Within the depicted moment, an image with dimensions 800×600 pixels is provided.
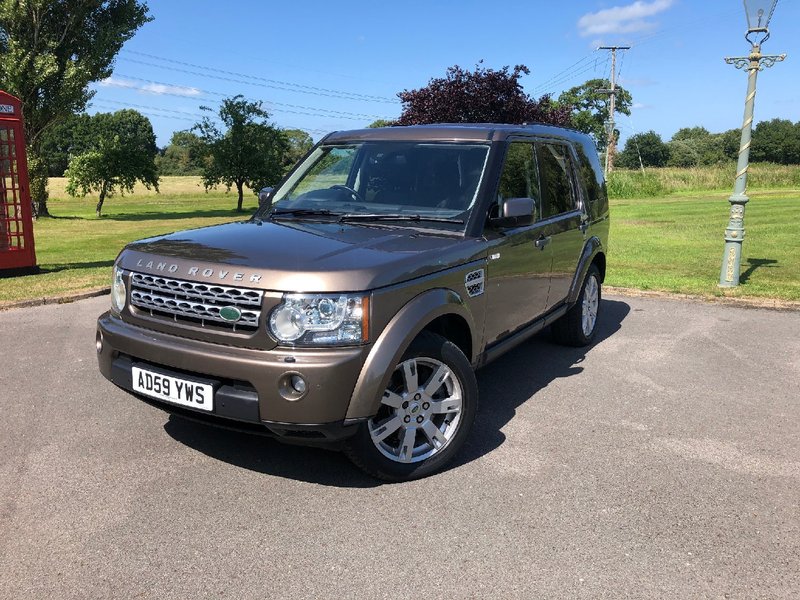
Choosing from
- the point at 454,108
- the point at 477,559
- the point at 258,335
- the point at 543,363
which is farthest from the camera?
the point at 454,108

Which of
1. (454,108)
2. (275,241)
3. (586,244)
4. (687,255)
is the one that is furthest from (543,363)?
(454,108)

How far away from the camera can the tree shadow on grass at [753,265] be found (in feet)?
32.9

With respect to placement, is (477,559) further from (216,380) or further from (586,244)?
(586,244)

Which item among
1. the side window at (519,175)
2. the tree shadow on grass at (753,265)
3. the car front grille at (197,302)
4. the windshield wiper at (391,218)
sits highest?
the side window at (519,175)

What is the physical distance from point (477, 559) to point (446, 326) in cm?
149

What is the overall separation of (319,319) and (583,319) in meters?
3.88

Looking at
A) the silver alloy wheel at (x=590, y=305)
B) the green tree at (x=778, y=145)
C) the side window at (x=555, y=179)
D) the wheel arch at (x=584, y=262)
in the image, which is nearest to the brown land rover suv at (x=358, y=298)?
the side window at (x=555, y=179)

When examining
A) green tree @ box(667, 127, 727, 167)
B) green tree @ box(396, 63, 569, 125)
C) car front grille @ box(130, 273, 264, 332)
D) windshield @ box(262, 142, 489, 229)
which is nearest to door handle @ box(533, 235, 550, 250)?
windshield @ box(262, 142, 489, 229)

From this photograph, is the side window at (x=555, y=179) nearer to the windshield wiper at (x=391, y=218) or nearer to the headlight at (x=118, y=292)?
the windshield wiper at (x=391, y=218)

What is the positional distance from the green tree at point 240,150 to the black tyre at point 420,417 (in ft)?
104

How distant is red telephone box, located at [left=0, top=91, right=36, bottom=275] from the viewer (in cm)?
1017

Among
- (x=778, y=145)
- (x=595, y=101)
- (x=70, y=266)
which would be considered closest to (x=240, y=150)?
(x=70, y=266)

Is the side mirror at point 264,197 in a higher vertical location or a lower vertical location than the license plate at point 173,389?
higher

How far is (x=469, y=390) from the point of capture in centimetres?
380
